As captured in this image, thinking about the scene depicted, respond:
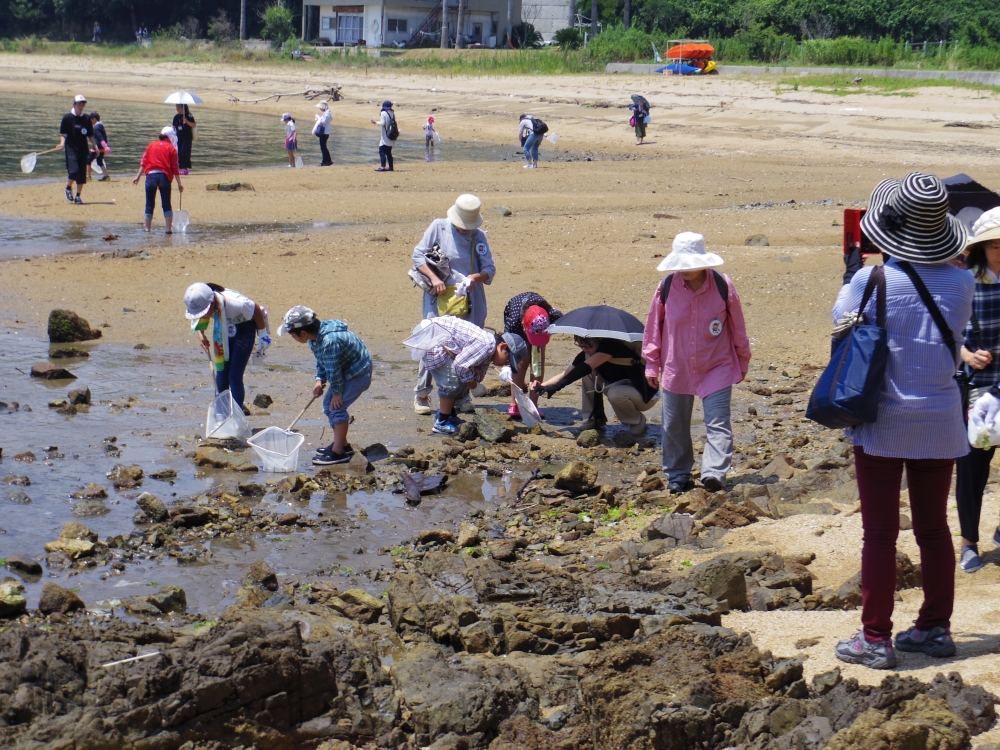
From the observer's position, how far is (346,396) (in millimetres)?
8117

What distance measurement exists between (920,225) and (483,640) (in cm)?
252

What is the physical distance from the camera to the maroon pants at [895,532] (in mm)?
4242

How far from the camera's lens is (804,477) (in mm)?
7352

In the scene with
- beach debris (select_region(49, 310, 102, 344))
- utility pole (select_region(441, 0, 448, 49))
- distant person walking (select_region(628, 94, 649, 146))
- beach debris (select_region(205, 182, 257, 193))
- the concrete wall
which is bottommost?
beach debris (select_region(49, 310, 102, 344))

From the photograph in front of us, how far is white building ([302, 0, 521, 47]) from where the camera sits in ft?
219

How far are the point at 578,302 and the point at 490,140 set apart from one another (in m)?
24.0

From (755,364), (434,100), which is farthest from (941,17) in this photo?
(755,364)

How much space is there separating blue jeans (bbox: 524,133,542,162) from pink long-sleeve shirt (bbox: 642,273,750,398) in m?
19.4

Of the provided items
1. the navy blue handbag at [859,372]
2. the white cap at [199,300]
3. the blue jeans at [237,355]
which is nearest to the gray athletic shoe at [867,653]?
the navy blue handbag at [859,372]

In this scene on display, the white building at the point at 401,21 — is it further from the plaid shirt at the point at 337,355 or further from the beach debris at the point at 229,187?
the plaid shirt at the point at 337,355

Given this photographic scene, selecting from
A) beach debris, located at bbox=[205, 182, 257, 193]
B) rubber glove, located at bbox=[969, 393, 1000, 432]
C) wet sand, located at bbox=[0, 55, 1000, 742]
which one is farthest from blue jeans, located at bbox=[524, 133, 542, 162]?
rubber glove, located at bbox=[969, 393, 1000, 432]

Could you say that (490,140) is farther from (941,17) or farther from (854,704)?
(854,704)

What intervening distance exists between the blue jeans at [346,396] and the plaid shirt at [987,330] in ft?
13.9

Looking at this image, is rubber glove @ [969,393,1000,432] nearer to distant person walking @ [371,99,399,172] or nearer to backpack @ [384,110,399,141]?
distant person walking @ [371,99,399,172]
